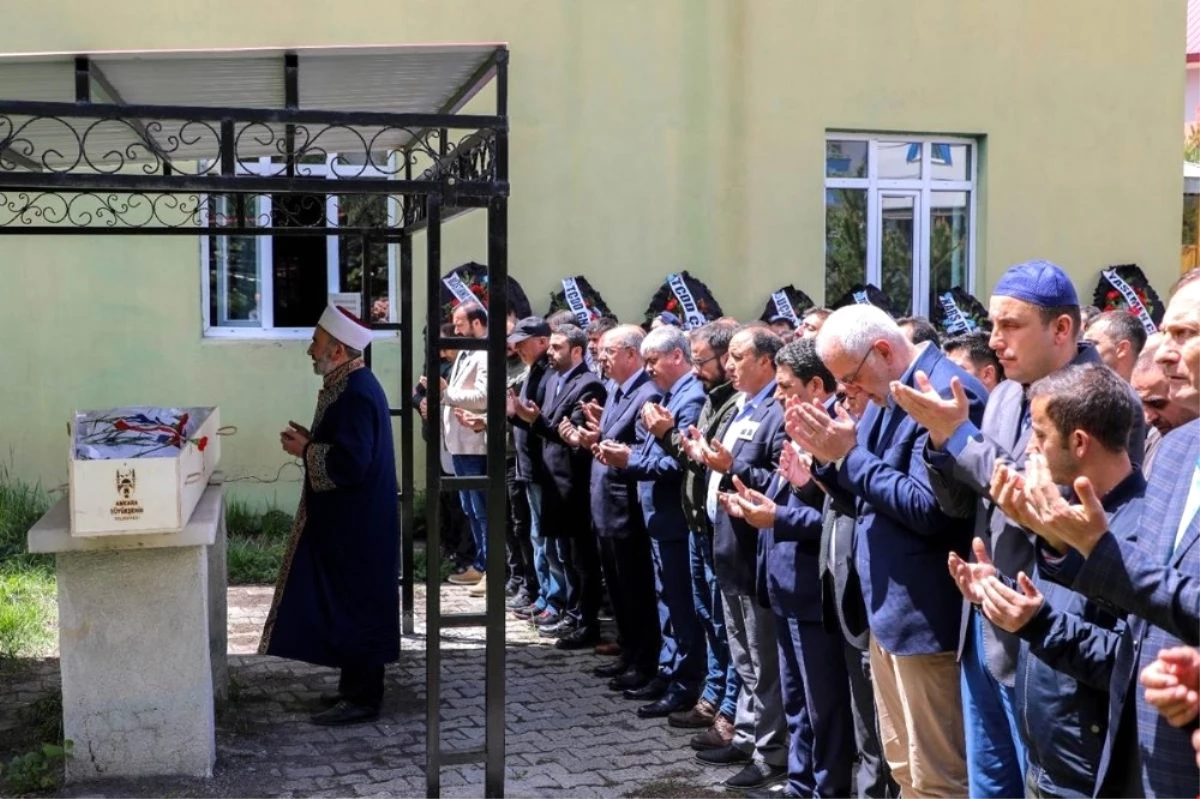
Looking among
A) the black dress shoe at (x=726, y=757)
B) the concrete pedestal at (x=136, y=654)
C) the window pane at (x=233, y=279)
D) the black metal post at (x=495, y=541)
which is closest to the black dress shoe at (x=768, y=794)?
the black dress shoe at (x=726, y=757)

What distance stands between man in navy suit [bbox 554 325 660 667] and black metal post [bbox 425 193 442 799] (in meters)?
1.61

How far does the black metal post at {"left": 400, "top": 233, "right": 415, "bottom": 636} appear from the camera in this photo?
26.7 ft

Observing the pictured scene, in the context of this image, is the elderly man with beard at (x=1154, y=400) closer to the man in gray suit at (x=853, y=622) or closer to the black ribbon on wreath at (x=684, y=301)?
the man in gray suit at (x=853, y=622)

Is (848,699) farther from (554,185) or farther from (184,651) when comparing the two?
(554,185)

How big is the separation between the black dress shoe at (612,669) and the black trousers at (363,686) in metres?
1.27

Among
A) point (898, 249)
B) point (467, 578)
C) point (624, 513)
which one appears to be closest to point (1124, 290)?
point (898, 249)

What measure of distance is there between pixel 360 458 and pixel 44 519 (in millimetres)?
1463

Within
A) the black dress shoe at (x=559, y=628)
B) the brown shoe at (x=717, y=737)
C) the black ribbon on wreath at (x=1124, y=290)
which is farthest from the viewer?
the black ribbon on wreath at (x=1124, y=290)

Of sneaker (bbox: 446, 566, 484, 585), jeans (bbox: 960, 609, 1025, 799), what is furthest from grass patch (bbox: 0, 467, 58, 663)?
jeans (bbox: 960, 609, 1025, 799)

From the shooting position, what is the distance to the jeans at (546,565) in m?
8.30

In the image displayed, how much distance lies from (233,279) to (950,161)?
6.52m

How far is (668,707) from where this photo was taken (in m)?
6.44

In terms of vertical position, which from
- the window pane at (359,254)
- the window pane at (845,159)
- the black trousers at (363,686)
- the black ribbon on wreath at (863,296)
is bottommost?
the black trousers at (363,686)

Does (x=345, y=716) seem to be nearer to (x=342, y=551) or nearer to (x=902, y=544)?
(x=342, y=551)
